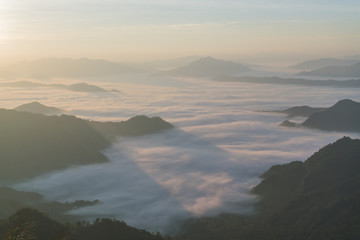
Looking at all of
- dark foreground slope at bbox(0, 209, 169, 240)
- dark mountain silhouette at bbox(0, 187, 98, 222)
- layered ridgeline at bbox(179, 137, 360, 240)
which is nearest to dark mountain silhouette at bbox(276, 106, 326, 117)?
layered ridgeline at bbox(179, 137, 360, 240)

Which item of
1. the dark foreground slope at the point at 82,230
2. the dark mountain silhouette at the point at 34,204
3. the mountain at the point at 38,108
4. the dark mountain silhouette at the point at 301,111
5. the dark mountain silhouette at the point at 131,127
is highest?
the mountain at the point at 38,108

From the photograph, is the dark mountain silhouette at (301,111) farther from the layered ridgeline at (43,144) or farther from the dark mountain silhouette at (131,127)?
the layered ridgeline at (43,144)

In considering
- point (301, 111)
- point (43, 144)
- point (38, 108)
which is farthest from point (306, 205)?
point (38, 108)

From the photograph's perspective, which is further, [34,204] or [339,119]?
[339,119]

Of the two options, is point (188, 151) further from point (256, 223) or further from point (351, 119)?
point (351, 119)

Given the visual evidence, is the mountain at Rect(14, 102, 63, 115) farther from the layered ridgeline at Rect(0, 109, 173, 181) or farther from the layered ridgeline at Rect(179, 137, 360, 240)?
the layered ridgeline at Rect(179, 137, 360, 240)

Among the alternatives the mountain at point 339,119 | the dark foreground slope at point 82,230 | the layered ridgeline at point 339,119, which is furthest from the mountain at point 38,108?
the dark foreground slope at point 82,230

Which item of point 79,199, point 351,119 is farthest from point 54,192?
point 351,119

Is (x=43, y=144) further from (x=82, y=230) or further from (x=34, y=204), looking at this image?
(x=82, y=230)
